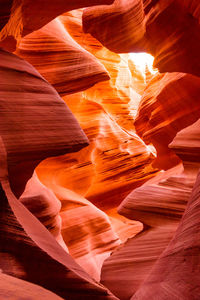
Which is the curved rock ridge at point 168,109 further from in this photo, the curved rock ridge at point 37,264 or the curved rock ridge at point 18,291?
the curved rock ridge at point 18,291

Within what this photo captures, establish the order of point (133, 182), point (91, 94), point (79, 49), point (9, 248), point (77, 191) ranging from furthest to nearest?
point (91, 94), point (133, 182), point (77, 191), point (79, 49), point (9, 248)

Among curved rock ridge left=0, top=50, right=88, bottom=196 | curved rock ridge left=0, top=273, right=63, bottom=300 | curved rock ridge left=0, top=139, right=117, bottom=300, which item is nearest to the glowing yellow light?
curved rock ridge left=0, top=50, right=88, bottom=196

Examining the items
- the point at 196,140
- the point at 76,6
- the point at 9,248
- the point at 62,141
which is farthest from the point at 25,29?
the point at 9,248

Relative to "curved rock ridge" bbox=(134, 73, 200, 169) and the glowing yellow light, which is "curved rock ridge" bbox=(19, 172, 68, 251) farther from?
the glowing yellow light

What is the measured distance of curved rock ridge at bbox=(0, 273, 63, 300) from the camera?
4.06 ft

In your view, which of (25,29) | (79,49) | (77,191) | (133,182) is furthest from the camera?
(133,182)

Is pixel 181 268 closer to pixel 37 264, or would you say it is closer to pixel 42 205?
pixel 37 264

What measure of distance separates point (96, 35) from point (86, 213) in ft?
9.10

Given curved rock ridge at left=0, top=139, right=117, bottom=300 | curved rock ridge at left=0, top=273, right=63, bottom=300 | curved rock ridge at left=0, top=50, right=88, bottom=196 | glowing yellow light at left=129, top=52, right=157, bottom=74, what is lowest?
glowing yellow light at left=129, top=52, right=157, bottom=74

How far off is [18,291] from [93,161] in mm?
5091

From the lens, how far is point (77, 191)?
6.22 meters

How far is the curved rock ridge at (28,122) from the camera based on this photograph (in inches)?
91.5

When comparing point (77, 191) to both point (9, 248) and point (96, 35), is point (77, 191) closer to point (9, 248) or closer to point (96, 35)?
point (96, 35)

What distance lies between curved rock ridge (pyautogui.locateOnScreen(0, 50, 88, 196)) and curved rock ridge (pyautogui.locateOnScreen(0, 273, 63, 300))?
1028 mm
